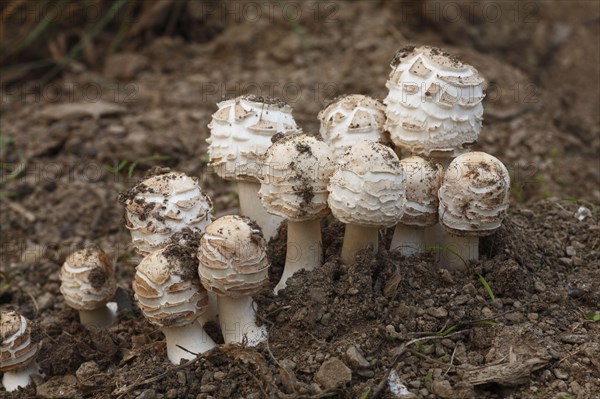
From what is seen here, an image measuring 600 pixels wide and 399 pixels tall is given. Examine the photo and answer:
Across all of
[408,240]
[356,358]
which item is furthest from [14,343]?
[408,240]

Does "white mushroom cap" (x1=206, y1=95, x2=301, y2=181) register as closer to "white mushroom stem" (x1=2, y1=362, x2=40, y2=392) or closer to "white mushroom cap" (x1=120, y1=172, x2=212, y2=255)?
"white mushroom cap" (x1=120, y1=172, x2=212, y2=255)

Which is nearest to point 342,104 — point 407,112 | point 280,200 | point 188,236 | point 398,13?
point 407,112

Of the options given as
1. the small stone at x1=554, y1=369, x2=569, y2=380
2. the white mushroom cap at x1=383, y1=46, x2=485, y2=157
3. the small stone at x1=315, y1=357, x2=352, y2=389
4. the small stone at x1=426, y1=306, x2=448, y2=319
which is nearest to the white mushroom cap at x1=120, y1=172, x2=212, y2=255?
the small stone at x1=315, y1=357, x2=352, y2=389

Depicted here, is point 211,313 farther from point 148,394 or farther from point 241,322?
point 148,394

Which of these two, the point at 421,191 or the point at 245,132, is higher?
the point at 245,132

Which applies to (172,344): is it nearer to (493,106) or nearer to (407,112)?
(407,112)

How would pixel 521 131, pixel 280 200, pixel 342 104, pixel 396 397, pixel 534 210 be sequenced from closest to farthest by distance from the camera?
pixel 396 397
pixel 280 200
pixel 342 104
pixel 534 210
pixel 521 131

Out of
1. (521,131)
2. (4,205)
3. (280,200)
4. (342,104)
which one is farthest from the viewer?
(521,131)
